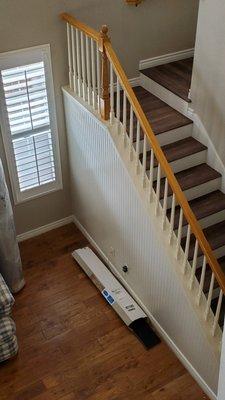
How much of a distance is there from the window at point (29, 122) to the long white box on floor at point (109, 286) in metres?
0.84

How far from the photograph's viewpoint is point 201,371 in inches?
152

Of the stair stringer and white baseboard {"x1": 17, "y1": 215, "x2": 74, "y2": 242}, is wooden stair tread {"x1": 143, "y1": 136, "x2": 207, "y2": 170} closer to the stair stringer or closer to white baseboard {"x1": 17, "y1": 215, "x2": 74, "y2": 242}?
the stair stringer

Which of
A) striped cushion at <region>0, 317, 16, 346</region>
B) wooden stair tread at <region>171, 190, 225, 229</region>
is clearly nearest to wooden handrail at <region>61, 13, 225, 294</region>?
wooden stair tread at <region>171, 190, 225, 229</region>

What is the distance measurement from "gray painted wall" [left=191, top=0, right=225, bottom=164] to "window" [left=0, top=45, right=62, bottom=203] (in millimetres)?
1412

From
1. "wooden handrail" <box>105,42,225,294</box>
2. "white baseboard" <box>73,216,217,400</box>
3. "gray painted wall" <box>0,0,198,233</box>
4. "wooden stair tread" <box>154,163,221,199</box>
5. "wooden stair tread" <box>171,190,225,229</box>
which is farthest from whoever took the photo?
"wooden stair tread" <box>154,163,221,199</box>

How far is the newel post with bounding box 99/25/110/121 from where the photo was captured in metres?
3.64

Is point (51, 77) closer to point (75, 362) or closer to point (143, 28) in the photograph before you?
point (143, 28)

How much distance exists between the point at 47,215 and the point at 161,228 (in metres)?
1.94

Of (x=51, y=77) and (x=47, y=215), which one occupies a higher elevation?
(x=51, y=77)

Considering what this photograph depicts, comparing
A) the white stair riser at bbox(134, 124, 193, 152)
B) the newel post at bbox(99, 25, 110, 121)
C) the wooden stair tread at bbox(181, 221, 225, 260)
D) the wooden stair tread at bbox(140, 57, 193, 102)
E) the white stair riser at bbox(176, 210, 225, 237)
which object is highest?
the newel post at bbox(99, 25, 110, 121)

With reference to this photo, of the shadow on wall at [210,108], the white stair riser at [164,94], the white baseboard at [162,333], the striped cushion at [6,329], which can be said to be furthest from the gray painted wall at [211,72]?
the striped cushion at [6,329]

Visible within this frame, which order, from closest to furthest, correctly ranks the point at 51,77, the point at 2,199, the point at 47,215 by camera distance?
the point at 2,199 < the point at 51,77 < the point at 47,215

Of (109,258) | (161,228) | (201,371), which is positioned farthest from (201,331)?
(109,258)

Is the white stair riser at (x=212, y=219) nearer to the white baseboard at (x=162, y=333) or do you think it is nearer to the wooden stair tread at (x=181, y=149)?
the wooden stair tread at (x=181, y=149)
